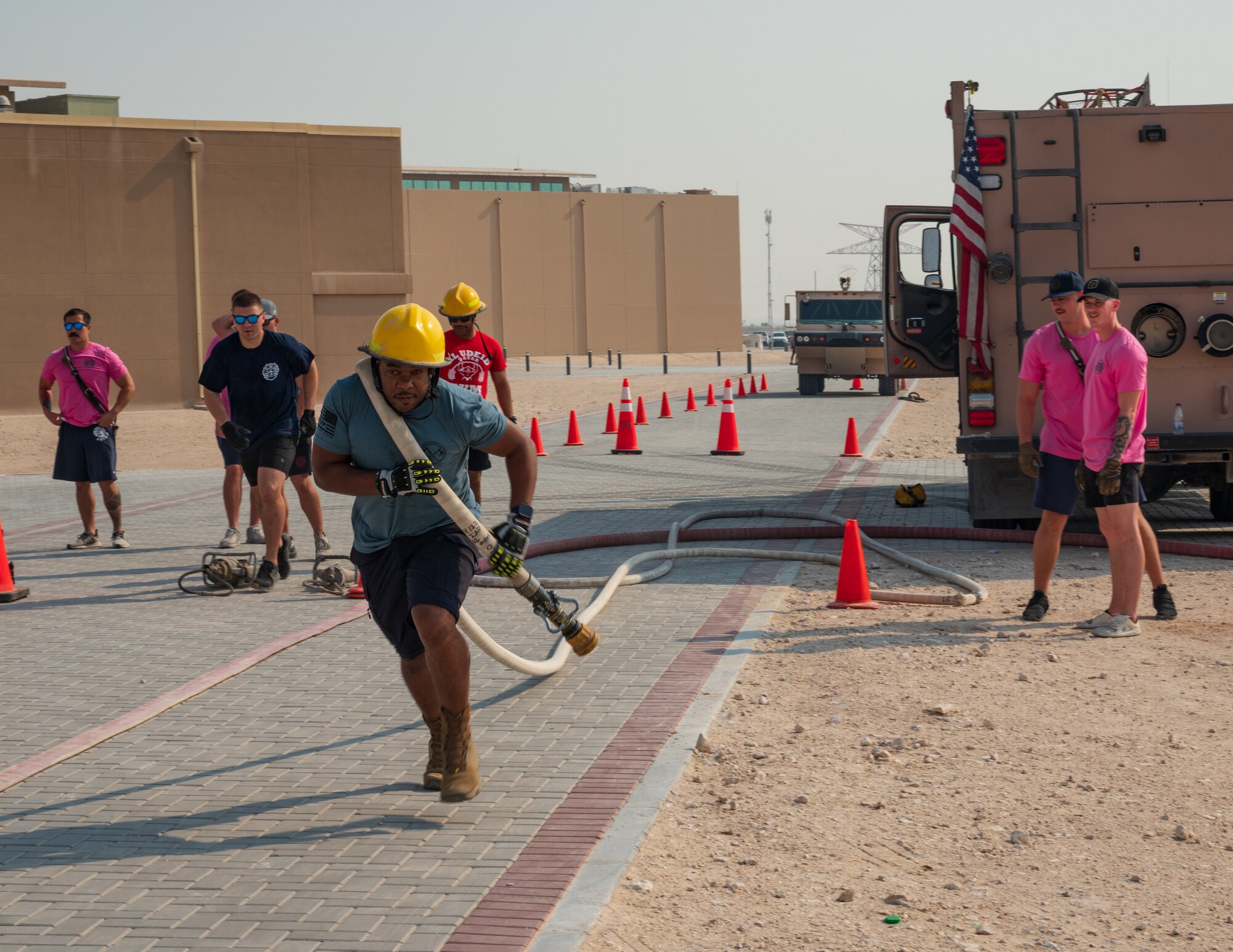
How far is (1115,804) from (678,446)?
1709 cm

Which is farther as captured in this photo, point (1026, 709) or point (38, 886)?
point (1026, 709)

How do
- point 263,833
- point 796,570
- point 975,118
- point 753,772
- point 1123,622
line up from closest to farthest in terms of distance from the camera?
point 263,833 < point 753,772 < point 1123,622 < point 796,570 < point 975,118

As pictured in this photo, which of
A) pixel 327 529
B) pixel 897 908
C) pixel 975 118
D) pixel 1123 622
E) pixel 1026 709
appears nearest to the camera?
pixel 897 908

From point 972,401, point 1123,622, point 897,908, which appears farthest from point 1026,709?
point 972,401

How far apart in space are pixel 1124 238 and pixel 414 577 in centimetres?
779

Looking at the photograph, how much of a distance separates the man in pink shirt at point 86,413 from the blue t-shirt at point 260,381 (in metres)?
2.26

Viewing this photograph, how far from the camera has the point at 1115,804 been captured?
5152 mm

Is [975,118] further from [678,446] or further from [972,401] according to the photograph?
[678,446]

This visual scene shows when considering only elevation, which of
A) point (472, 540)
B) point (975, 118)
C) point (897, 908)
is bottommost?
point (897, 908)

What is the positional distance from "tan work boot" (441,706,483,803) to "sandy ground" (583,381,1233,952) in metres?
0.74

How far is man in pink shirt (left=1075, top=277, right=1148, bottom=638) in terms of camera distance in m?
7.72

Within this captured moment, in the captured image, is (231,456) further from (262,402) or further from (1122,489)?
(1122,489)

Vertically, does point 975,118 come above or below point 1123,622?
above

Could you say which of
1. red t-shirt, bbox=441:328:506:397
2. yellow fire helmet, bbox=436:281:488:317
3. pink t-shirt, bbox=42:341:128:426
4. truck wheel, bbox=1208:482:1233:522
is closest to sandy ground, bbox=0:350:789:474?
pink t-shirt, bbox=42:341:128:426
